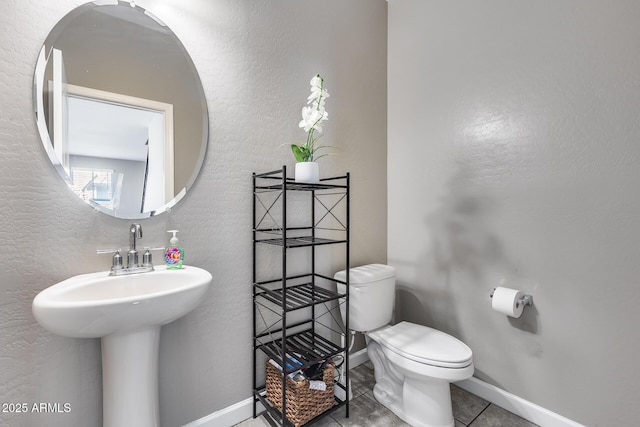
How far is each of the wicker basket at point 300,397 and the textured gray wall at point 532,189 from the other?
0.90 m

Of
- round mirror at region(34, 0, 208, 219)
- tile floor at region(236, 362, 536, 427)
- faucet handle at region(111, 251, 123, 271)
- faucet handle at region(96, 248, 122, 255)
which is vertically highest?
round mirror at region(34, 0, 208, 219)

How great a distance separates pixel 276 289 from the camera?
1635mm

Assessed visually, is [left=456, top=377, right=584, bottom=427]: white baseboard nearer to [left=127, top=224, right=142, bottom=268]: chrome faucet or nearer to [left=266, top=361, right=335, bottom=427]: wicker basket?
[left=266, top=361, right=335, bottom=427]: wicker basket

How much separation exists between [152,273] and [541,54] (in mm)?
2161

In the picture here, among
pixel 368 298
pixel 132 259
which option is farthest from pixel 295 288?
pixel 132 259

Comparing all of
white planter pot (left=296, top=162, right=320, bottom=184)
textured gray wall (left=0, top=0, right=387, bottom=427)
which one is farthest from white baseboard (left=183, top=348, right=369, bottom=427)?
white planter pot (left=296, top=162, right=320, bottom=184)

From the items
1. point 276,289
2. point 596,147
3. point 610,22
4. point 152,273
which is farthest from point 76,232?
point 610,22

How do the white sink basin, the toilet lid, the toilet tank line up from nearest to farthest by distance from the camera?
the white sink basin, the toilet lid, the toilet tank

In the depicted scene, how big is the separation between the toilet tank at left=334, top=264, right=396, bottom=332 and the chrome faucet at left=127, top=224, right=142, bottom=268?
1.09 m

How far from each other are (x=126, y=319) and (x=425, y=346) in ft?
4.40

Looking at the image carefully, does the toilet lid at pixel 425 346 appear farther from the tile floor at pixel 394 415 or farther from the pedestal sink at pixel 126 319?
the pedestal sink at pixel 126 319

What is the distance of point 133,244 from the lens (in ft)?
3.94

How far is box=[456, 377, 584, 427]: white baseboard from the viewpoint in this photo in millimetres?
1455

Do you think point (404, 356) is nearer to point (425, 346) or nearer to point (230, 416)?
point (425, 346)
